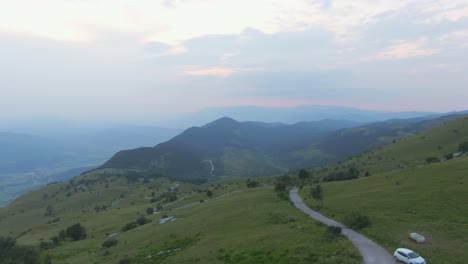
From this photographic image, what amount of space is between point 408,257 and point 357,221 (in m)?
14.1

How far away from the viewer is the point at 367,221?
46.3m

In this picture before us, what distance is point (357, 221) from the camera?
4681cm

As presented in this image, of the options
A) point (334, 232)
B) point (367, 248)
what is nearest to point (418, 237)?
point (367, 248)

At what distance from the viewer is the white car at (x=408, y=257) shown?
32281 millimetres

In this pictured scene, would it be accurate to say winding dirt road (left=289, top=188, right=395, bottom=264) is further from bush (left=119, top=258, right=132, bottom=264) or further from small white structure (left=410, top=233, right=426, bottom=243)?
bush (left=119, top=258, right=132, bottom=264)

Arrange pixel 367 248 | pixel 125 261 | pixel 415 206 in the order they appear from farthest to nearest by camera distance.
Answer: pixel 415 206, pixel 125 261, pixel 367 248

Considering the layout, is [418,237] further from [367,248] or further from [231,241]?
[231,241]

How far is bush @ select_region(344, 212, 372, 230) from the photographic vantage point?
4594 centimetres

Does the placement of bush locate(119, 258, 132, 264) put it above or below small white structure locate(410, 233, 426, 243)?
below

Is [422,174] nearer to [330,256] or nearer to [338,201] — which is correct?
[338,201]

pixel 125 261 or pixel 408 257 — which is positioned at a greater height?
pixel 408 257

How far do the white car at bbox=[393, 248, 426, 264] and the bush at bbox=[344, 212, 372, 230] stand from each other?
38.8ft

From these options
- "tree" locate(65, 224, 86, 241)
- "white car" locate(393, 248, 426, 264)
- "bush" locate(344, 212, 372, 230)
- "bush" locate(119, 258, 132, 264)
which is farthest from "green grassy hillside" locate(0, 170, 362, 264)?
"bush" locate(344, 212, 372, 230)

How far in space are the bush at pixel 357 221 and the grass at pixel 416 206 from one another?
100cm
